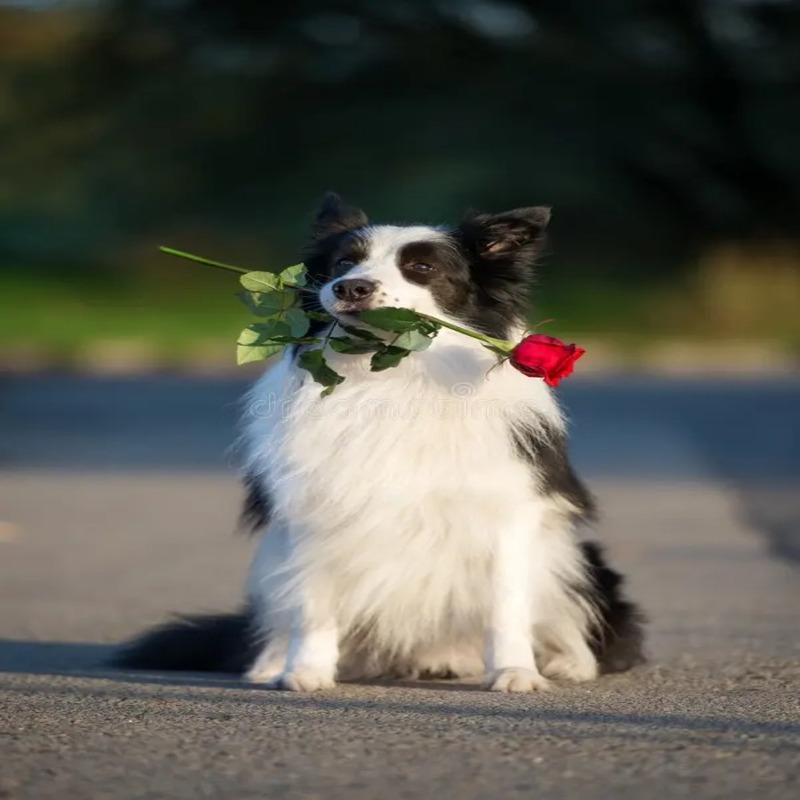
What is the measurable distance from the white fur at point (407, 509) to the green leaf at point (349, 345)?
0.27 feet

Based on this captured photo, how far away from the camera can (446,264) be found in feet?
20.2

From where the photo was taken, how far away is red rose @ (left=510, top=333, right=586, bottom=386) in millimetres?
5836

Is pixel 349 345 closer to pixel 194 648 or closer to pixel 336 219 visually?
pixel 336 219

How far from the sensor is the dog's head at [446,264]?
605 centimetres

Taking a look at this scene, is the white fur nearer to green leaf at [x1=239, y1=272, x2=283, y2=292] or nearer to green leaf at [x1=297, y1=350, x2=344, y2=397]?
green leaf at [x1=297, y1=350, x2=344, y2=397]

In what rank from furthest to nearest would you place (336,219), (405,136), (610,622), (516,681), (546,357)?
1. (405,136)
2. (610,622)
3. (336,219)
4. (516,681)
5. (546,357)

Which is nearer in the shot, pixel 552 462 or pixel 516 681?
pixel 516 681

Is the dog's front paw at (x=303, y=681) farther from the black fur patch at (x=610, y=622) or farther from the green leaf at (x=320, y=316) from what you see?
the green leaf at (x=320, y=316)

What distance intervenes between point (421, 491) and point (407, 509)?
8 cm

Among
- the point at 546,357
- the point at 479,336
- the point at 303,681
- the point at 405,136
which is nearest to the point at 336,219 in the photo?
the point at 479,336

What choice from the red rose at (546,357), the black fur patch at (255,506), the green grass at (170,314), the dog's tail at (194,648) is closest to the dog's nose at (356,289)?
the red rose at (546,357)

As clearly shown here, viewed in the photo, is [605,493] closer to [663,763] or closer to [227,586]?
[227,586]

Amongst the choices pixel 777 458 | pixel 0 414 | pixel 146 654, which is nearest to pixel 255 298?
pixel 146 654

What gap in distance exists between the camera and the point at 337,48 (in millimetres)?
42344
